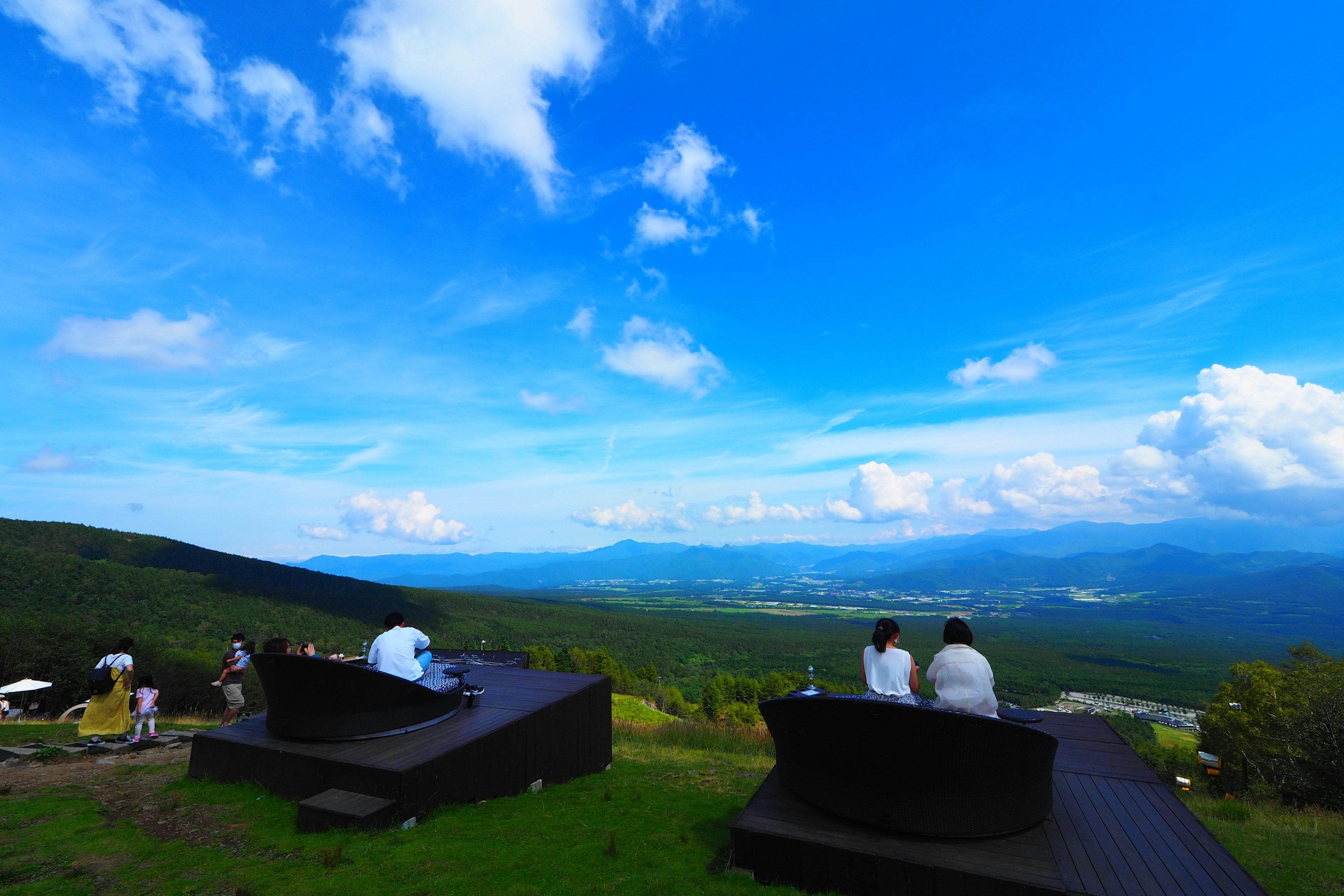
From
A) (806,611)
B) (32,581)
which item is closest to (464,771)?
(32,581)

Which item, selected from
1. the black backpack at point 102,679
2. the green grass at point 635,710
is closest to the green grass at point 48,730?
the black backpack at point 102,679

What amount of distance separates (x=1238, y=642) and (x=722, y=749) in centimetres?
19021

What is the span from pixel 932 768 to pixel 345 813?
4.78m

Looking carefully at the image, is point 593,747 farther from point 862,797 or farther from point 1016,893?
point 1016,893

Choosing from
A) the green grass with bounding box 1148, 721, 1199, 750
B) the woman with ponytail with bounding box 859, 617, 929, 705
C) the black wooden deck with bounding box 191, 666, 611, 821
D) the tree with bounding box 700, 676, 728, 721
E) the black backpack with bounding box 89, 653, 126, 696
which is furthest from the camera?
the tree with bounding box 700, 676, 728, 721

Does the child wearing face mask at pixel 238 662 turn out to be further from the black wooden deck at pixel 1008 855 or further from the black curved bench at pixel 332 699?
the black wooden deck at pixel 1008 855

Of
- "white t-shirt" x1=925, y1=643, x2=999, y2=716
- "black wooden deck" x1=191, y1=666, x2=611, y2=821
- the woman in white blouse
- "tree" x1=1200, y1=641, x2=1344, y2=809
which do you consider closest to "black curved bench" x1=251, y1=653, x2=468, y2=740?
"black wooden deck" x1=191, y1=666, x2=611, y2=821

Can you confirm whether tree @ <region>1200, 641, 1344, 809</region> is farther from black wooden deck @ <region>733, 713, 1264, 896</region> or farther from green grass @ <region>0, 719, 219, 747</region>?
green grass @ <region>0, 719, 219, 747</region>

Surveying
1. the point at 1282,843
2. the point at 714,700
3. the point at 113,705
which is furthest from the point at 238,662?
the point at 714,700

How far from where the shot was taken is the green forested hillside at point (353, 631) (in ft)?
109

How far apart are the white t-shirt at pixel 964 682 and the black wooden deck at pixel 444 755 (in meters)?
4.55

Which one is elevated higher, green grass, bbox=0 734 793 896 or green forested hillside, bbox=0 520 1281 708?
green grass, bbox=0 734 793 896

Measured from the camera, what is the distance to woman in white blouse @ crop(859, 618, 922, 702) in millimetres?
5238

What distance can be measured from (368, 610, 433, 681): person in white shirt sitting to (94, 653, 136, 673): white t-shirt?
4.90 m
